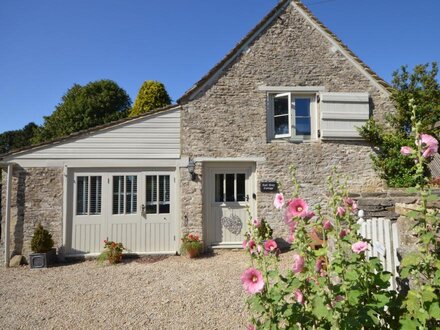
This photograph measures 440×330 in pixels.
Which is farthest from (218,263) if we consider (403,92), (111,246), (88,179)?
(403,92)

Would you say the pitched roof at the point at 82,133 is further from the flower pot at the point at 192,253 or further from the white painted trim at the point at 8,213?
the flower pot at the point at 192,253

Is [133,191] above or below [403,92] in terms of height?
below

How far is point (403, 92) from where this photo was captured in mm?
7816

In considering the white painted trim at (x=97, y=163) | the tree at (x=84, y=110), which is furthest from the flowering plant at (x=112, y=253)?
the tree at (x=84, y=110)

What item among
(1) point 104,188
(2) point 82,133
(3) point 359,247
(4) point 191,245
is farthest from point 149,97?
(3) point 359,247

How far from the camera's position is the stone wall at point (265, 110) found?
776 centimetres

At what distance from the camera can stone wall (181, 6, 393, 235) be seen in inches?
305

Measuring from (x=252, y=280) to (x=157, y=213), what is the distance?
6038 mm

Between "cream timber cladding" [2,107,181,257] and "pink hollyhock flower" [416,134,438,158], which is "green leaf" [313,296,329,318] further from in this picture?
"cream timber cladding" [2,107,181,257]

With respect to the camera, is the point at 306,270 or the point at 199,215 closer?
the point at 306,270

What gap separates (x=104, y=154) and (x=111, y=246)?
2414 millimetres

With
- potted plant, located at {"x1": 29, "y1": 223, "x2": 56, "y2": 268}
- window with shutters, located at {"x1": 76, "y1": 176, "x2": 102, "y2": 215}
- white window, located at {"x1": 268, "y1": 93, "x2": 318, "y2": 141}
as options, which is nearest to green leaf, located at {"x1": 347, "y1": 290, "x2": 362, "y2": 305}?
white window, located at {"x1": 268, "y1": 93, "x2": 318, "y2": 141}

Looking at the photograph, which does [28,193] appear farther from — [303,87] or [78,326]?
[303,87]

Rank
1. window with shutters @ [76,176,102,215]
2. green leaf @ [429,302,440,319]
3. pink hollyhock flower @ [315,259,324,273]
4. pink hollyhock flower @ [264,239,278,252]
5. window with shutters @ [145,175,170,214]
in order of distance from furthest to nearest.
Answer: window with shutters @ [145,175,170,214] < window with shutters @ [76,176,102,215] < pink hollyhock flower @ [264,239,278,252] < pink hollyhock flower @ [315,259,324,273] < green leaf @ [429,302,440,319]
